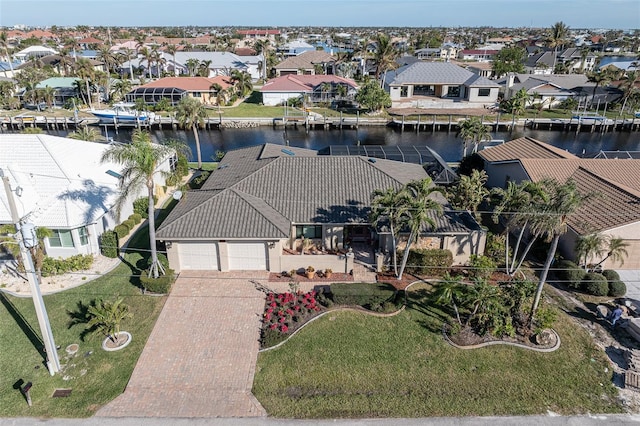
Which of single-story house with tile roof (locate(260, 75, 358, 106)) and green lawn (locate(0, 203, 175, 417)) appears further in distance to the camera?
single-story house with tile roof (locate(260, 75, 358, 106))

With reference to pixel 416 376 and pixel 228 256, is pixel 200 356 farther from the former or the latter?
pixel 416 376

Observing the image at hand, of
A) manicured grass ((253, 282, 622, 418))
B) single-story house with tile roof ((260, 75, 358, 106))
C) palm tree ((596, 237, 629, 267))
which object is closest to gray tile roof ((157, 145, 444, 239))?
manicured grass ((253, 282, 622, 418))

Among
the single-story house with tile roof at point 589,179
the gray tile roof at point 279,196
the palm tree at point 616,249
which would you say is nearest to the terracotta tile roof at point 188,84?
the gray tile roof at point 279,196

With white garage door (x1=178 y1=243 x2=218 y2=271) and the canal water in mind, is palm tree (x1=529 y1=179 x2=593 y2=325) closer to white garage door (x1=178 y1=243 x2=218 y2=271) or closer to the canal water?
white garage door (x1=178 y1=243 x2=218 y2=271)

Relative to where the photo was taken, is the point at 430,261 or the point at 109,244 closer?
the point at 430,261

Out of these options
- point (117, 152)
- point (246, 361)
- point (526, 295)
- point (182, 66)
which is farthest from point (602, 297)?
point (182, 66)

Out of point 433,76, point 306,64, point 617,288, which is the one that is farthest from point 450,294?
point 306,64
